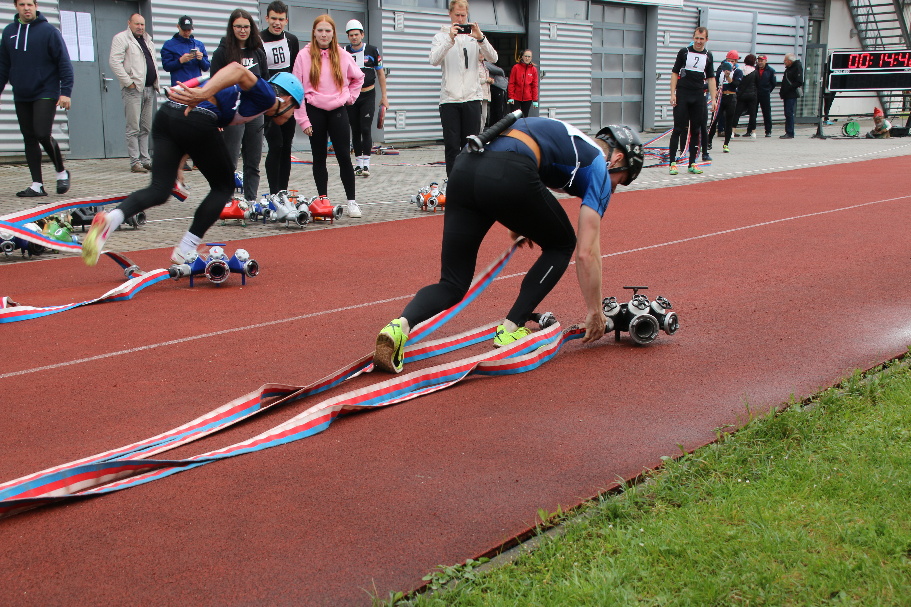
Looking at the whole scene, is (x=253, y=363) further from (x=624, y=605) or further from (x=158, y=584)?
(x=624, y=605)

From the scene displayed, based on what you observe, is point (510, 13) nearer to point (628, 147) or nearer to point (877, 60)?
point (877, 60)

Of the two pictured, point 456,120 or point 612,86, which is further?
point 612,86

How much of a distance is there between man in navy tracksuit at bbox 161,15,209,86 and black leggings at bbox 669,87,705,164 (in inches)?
319

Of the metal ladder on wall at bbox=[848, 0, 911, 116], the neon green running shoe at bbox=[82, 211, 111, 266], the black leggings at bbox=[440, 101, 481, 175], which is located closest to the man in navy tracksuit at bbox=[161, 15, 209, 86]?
the black leggings at bbox=[440, 101, 481, 175]

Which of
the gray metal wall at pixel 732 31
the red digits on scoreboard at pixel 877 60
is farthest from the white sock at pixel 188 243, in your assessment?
the gray metal wall at pixel 732 31

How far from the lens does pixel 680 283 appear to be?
7.98 metres

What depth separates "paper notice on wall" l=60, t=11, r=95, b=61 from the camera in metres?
17.5

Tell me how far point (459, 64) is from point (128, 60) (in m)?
6.72

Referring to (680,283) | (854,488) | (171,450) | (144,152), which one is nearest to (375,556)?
(171,450)

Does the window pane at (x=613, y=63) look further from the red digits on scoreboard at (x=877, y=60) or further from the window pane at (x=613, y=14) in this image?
the red digits on scoreboard at (x=877, y=60)

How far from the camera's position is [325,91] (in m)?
11.1

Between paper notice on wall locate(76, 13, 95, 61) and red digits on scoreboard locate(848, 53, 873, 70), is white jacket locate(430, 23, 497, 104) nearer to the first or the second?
paper notice on wall locate(76, 13, 95, 61)

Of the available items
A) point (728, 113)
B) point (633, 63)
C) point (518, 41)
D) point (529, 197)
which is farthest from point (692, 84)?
point (633, 63)

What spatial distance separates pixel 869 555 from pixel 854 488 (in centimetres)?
54
